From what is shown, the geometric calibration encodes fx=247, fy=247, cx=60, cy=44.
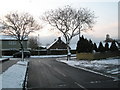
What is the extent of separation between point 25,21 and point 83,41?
36.8ft

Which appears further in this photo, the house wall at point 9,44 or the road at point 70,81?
the house wall at point 9,44

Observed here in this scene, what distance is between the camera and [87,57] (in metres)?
42.1

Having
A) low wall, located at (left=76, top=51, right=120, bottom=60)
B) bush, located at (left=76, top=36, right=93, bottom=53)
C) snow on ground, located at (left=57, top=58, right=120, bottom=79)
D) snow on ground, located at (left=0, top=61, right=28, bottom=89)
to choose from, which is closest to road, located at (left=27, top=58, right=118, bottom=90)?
snow on ground, located at (left=0, top=61, right=28, bottom=89)

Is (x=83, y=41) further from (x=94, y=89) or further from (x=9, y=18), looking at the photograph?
(x=94, y=89)

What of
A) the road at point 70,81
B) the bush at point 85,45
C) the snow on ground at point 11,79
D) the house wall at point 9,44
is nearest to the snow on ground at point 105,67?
the road at point 70,81

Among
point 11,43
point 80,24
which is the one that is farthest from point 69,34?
point 11,43

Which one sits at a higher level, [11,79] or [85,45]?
[85,45]

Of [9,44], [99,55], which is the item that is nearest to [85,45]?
[99,55]

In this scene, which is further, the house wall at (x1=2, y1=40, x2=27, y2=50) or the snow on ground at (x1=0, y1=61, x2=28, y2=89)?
the house wall at (x1=2, y1=40, x2=27, y2=50)

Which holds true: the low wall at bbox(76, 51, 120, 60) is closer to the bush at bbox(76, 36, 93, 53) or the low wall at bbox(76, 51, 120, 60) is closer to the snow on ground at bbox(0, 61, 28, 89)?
the bush at bbox(76, 36, 93, 53)

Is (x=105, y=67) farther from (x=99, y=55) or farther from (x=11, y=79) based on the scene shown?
(x=99, y=55)

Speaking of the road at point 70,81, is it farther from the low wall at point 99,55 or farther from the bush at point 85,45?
the bush at point 85,45

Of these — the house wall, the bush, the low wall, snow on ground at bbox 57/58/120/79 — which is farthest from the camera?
the house wall

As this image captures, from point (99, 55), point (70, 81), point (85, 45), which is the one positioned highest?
point (85, 45)
